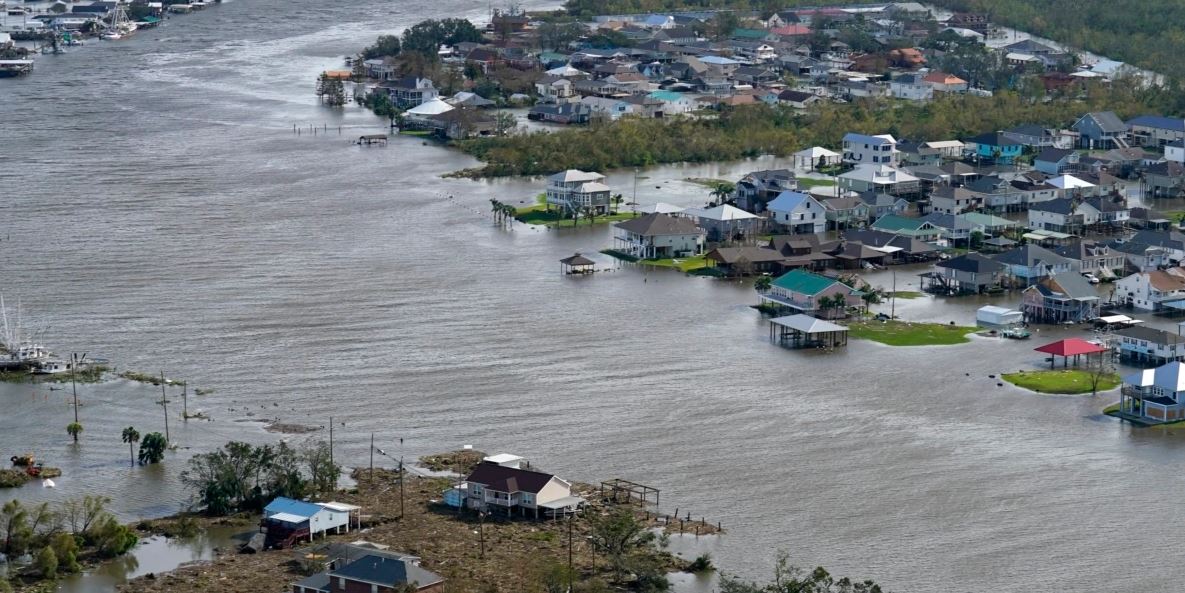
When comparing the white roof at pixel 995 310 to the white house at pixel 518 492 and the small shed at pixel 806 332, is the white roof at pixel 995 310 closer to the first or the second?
the small shed at pixel 806 332

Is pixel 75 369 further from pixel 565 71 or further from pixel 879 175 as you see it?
pixel 565 71

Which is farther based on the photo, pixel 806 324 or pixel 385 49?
pixel 385 49

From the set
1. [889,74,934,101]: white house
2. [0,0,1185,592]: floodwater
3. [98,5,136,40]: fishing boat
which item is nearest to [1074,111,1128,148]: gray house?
[889,74,934,101]: white house

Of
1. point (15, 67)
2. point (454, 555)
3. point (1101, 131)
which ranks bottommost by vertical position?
point (454, 555)

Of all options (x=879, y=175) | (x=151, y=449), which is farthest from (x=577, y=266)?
(x=151, y=449)

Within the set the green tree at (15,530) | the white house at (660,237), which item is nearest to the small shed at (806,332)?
the white house at (660,237)

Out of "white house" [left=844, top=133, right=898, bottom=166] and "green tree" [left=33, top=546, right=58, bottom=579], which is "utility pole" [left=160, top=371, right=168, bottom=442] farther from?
"white house" [left=844, top=133, right=898, bottom=166]

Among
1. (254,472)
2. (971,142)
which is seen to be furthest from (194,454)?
(971,142)
